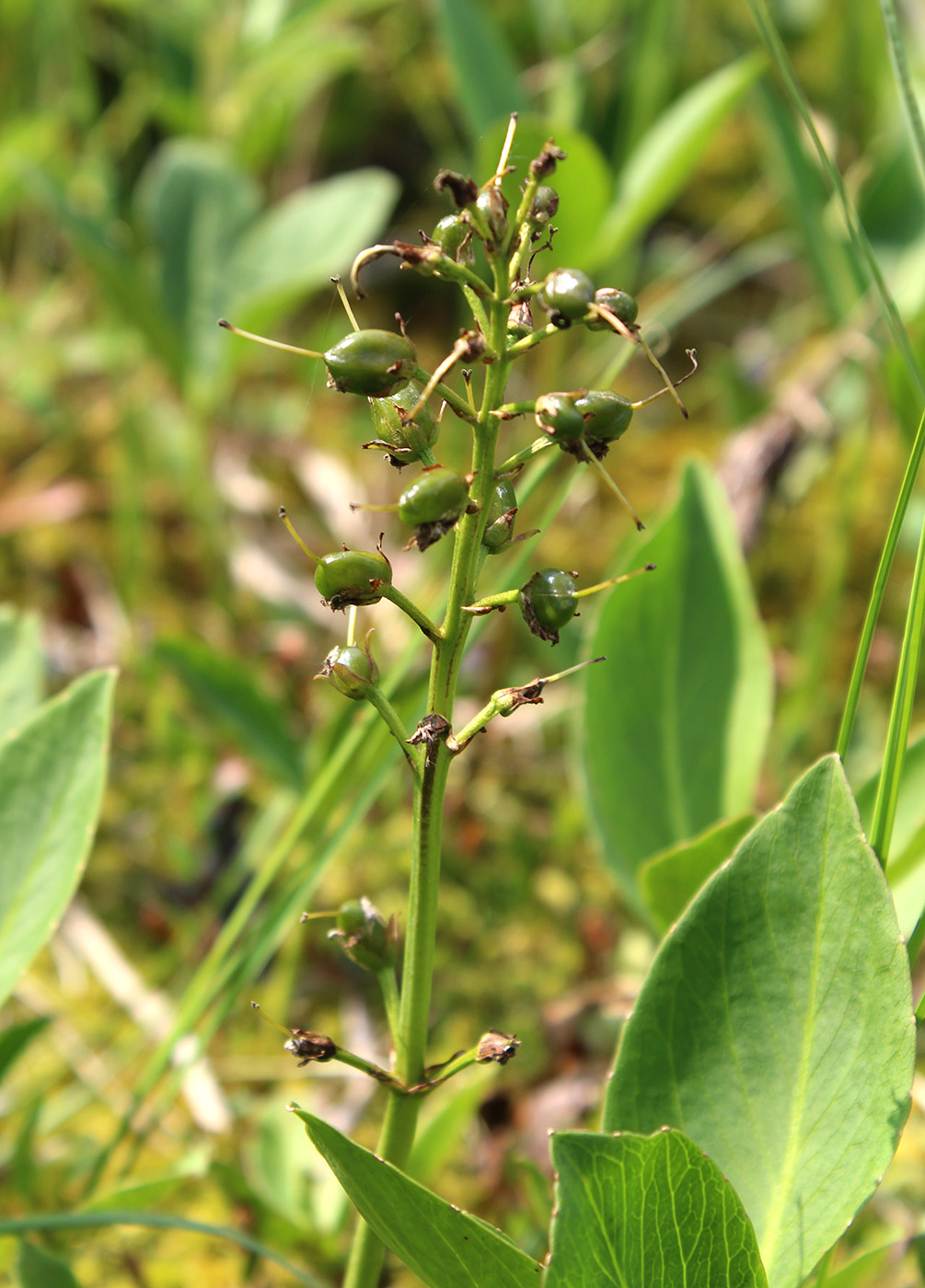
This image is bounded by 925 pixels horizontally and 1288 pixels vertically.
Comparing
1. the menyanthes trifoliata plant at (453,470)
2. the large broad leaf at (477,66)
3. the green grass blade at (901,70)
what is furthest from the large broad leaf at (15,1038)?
the large broad leaf at (477,66)

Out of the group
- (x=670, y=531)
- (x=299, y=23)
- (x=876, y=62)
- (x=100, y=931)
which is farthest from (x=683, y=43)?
(x=100, y=931)

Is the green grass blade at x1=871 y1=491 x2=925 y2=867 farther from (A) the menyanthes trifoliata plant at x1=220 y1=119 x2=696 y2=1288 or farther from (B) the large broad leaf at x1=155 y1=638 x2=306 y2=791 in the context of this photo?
(B) the large broad leaf at x1=155 y1=638 x2=306 y2=791

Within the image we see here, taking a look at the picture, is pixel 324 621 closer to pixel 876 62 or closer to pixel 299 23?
pixel 299 23

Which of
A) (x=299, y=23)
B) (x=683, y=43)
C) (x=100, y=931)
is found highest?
(x=683, y=43)

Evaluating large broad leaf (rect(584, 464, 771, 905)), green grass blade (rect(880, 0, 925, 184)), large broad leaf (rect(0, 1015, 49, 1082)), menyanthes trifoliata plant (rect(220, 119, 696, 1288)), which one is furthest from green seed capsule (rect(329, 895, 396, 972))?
green grass blade (rect(880, 0, 925, 184))

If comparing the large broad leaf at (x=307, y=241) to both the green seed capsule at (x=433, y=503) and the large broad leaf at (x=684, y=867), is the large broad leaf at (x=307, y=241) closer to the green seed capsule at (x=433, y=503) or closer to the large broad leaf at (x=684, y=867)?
the large broad leaf at (x=684, y=867)

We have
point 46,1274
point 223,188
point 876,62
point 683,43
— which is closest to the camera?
point 46,1274

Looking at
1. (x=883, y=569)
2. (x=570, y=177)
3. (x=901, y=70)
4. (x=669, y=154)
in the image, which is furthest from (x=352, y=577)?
(x=669, y=154)
